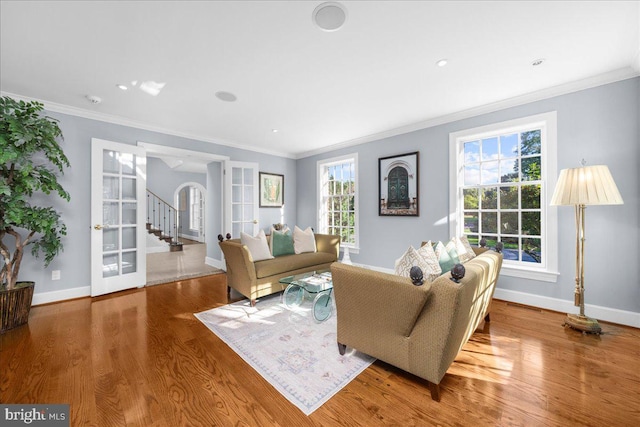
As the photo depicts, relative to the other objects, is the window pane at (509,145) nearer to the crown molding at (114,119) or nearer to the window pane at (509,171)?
the window pane at (509,171)

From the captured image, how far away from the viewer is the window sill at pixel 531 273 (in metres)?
2.90

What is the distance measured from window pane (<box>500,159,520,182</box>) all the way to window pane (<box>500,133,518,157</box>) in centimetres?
9

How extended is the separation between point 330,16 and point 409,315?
209 cm

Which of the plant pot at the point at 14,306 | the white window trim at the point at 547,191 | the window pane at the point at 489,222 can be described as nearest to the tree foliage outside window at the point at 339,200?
the window pane at the point at 489,222

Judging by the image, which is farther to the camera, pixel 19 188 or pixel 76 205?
pixel 76 205

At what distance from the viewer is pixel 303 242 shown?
13.5ft

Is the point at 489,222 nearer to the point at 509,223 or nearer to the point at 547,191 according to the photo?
the point at 509,223

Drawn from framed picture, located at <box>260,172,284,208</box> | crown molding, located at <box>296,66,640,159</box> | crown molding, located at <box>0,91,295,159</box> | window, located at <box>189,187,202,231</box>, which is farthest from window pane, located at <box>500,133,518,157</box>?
window, located at <box>189,187,202,231</box>

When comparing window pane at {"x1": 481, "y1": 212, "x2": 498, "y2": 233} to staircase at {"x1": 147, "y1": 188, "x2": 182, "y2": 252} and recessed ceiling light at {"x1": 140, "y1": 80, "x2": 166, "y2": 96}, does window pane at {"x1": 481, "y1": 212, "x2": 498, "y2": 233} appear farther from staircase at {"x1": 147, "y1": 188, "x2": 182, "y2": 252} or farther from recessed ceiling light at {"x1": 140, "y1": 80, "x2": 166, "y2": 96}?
staircase at {"x1": 147, "y1": 188, "x2": 182, "y2": 252}

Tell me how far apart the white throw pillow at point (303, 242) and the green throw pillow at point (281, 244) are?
13 centimetres

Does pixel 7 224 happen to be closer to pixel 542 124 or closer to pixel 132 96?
pixel 132 96

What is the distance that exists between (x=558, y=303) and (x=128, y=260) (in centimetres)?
568

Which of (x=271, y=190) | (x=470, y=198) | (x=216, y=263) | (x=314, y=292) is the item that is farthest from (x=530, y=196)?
(x=216, y=263)

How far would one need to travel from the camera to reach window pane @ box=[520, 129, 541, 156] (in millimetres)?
3076
